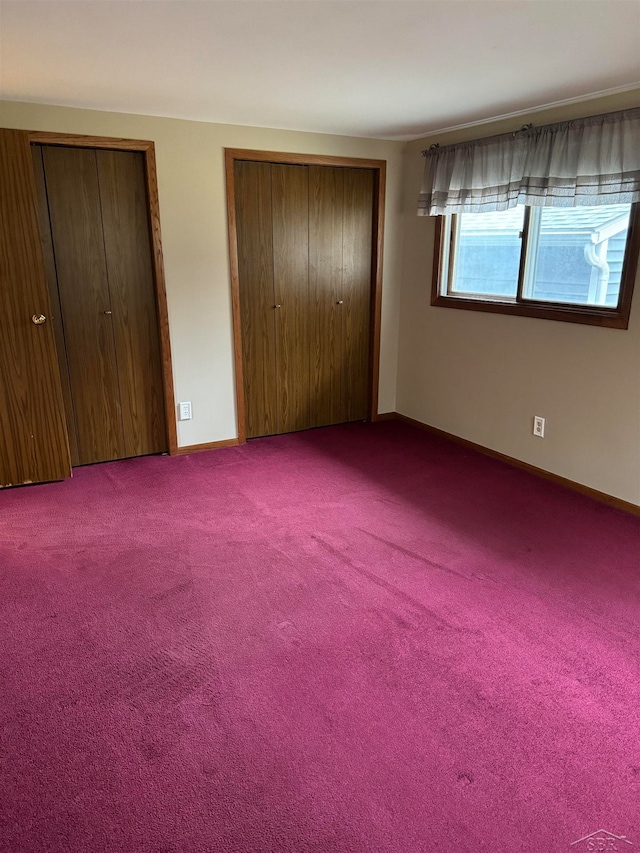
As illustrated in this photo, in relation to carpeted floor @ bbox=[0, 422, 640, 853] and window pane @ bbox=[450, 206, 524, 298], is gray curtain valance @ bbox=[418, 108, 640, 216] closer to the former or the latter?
window pane @ bbox=[450, 206, 524, 298]

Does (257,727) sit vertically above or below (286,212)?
below

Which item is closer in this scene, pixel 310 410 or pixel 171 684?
pixel 171 684

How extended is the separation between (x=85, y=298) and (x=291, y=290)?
1.42m

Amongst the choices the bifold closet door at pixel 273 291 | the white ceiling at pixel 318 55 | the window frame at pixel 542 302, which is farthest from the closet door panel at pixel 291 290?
the window frame at pixel 542 302

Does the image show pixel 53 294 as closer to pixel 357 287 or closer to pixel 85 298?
pixel 85 298

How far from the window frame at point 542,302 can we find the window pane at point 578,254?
0.04 meters

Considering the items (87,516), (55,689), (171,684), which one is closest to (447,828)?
(171,684)

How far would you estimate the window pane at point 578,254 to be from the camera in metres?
3.15

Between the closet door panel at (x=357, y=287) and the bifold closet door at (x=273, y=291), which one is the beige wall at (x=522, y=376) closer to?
the closet door panel at (x=357, y=287)

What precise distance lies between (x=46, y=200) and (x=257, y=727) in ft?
10.3

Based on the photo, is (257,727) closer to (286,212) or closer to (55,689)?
(55,689)

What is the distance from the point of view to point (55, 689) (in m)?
1.96

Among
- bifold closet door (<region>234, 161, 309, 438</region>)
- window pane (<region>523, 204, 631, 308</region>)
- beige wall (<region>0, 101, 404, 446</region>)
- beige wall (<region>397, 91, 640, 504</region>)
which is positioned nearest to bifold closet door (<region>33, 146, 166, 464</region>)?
beige wall (<region>0, 101, 404, 446</region>)

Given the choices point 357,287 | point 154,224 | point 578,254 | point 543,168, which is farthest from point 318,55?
point 357,287
